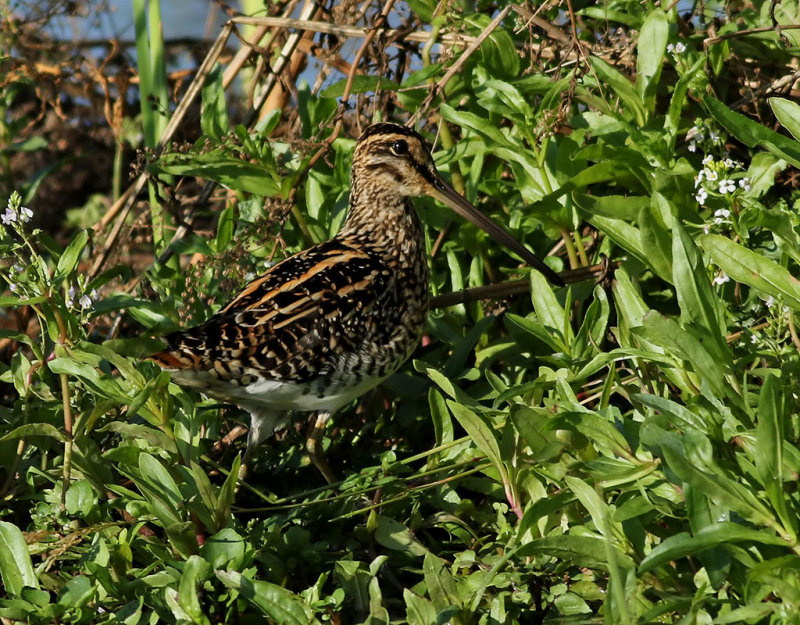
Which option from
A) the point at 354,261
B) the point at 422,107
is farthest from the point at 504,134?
the point at 354,261

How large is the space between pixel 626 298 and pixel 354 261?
36.4 inches

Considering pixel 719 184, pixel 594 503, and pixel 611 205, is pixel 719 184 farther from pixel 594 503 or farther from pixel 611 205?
pixel 594 503

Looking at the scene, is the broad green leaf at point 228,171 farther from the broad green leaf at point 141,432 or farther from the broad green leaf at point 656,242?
the broad green leaf at point 656,242

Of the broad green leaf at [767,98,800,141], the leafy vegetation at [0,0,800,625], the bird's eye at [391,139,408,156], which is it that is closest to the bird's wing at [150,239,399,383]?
the leafy vegetation at [0,0,800,625]

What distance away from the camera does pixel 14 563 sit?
2496 millimetres

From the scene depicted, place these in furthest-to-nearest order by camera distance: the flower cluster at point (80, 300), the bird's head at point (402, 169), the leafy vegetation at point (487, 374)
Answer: the bird's head at point (402, 169)
the flower cluster at point (80, 300)
the leafy vegetation at point (487, 374)

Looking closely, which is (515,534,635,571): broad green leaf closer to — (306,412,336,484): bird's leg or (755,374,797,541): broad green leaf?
(755,374,797,541): broad green leaf

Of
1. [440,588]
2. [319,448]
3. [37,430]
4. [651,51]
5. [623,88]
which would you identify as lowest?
[319,448]

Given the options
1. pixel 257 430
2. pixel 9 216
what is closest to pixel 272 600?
pixel 257 430

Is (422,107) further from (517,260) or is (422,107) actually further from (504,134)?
(517,260)

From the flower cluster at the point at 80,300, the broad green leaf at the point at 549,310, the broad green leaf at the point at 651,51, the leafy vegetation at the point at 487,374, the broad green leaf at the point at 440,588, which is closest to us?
the leafy vegetation at the point at 487,374

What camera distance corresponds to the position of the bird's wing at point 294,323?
2977 millimetres

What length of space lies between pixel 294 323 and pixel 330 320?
0.36 feet

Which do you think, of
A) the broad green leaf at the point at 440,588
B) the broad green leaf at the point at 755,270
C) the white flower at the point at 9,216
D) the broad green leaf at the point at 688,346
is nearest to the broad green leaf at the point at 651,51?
the broad green leaf at the point at 755,270
